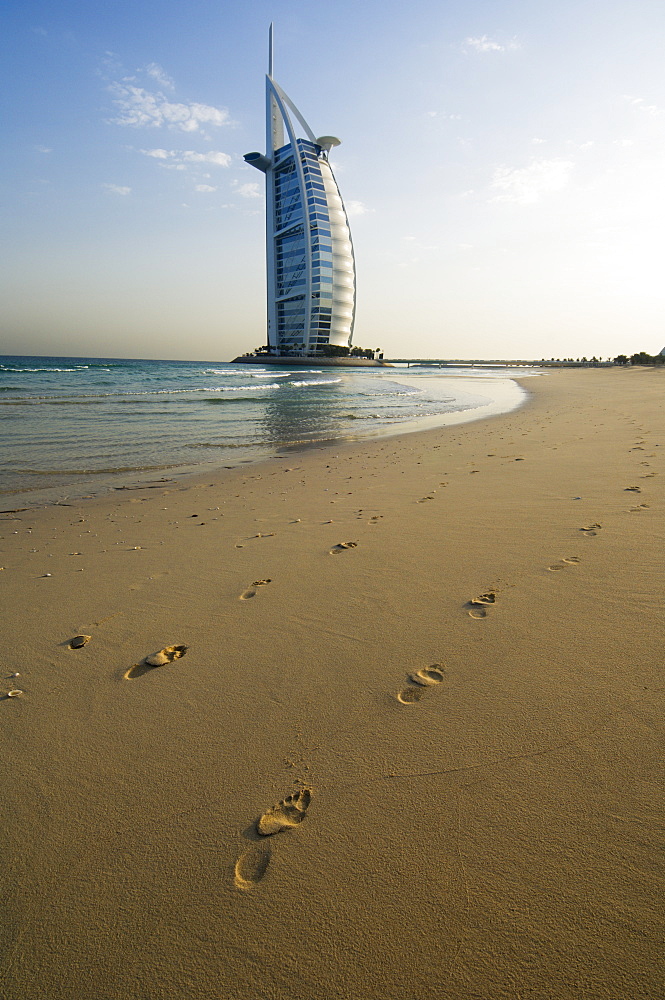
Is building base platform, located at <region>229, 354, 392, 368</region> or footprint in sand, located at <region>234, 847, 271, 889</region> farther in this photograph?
building base platform, located at <region>229, 354, 392, 368</region>

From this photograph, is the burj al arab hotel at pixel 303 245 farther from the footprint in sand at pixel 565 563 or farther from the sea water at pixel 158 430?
the footprint in sand at pixel 565 563

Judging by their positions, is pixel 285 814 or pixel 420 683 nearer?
pixel 285 814

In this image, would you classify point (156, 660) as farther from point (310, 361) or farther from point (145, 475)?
point (310, 361)

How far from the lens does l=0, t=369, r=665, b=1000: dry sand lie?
44.1 inches

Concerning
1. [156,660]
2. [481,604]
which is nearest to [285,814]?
[156,660]

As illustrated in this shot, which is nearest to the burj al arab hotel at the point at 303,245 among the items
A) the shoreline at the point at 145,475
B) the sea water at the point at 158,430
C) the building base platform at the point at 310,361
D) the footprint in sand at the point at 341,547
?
the building base platform at the point at 310,361

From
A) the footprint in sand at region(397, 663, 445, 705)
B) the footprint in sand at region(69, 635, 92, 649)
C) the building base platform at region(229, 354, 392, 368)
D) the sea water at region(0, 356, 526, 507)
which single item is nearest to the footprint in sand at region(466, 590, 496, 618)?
the footprint in sand at region(397, 663, 445, 705)

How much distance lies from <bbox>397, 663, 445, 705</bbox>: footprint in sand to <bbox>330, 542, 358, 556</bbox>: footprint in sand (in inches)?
64.5

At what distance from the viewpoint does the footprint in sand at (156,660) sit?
2.30 meters

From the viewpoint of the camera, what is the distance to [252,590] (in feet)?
10.3

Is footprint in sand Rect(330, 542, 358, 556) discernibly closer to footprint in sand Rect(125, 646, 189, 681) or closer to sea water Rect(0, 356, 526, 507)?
footprint in sand Rect(125, 646, 189, 681)

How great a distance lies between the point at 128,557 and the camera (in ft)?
12.8

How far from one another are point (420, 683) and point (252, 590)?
1425 mm

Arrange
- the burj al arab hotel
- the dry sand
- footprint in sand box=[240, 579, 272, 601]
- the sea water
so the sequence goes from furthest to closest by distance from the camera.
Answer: the burj al arab hotel < the sea water < footprint in sand box=[240, 579, 272, 601] < the dry sand
